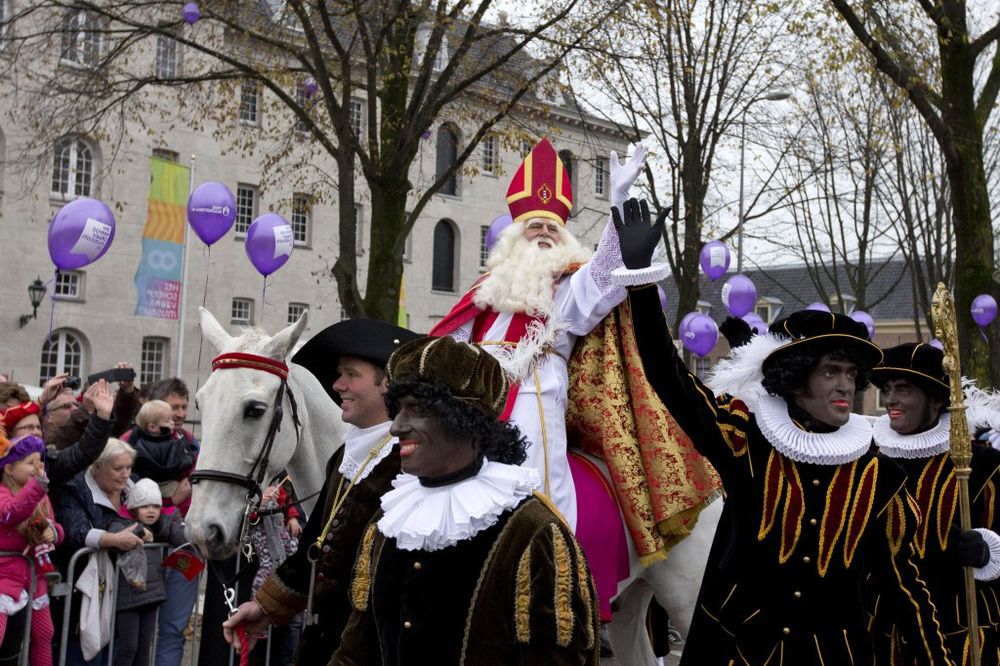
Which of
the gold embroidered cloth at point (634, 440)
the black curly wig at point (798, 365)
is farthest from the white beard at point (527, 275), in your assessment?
the black curly wig at point (798, 365)

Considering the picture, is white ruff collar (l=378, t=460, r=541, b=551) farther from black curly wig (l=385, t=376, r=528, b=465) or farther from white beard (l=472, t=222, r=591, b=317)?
white beard (l=472, t=222, r=591, b=317)

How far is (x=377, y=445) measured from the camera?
443 cm

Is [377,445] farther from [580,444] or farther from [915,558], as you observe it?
[915,558]

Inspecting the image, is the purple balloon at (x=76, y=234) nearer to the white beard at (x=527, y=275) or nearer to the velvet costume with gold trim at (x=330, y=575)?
the white beard at (x=527, y=275)

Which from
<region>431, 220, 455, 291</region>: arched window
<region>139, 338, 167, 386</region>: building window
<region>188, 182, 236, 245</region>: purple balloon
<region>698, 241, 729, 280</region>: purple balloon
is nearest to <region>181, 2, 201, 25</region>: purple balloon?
<region>188, 182, 236, 245</region>: purple balloon

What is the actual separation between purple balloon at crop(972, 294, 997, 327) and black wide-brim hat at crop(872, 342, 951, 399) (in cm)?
786

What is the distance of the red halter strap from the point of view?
534cm

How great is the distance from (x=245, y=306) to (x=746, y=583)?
32.4 metres

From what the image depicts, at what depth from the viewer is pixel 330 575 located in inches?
169

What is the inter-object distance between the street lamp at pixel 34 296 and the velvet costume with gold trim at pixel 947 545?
24.7 meters

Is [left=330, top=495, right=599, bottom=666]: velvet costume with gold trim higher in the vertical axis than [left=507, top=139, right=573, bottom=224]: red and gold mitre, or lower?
lower

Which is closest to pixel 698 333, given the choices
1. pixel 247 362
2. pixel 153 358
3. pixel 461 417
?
pixel 247 362

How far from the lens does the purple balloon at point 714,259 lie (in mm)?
17578

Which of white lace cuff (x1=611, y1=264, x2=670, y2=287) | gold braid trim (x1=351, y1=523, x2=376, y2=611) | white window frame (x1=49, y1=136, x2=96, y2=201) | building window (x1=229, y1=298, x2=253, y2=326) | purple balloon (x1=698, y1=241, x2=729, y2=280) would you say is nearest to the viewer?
gold braid trim (x1=351, y1=523, x2=376, y2=611)
